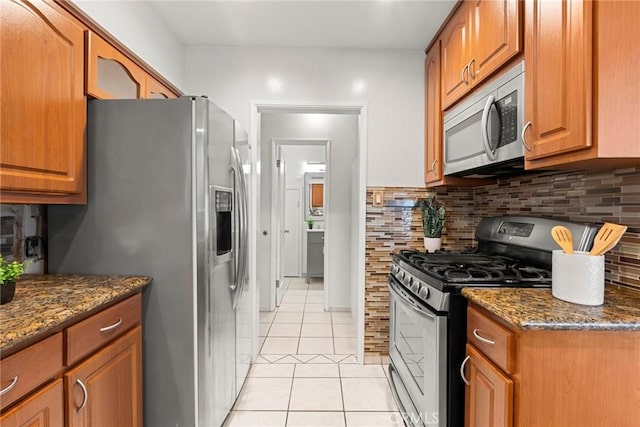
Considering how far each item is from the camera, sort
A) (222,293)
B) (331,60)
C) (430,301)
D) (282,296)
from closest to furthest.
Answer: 1. (430,301)
2. (222,293)
3. (331,60)
4. (282,296)

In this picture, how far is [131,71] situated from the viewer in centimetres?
183

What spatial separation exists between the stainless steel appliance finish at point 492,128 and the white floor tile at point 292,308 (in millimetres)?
2572

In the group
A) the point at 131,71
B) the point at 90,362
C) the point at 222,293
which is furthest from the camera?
the point at 131,71

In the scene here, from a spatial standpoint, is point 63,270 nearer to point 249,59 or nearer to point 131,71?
point 131,71

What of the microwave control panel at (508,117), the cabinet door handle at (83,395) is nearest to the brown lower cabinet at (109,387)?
the cabinet door handle at (83,395)

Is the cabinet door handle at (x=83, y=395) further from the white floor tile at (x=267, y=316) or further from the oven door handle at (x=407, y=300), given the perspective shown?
the white floor tile at (x=267, y=316)

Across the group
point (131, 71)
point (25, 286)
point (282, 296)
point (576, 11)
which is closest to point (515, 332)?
point (576, 11)

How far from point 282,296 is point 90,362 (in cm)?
335

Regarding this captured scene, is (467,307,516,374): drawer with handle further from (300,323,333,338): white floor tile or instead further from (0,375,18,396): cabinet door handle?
(300,323,333,338): white floor tile

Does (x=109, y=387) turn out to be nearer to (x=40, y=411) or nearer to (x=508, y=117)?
(x=40, y=411)

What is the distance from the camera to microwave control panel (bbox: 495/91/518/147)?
1393 millimetres

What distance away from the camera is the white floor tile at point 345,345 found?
273cm

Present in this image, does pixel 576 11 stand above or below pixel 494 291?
above

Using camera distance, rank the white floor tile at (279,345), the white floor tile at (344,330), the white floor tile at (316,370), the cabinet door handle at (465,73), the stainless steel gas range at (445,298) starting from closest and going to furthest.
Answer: the stainless steel gas range at (445,298)
the cabinet door handle at (465,73)
the white floor tile at (316,370)
the white floor tile at (279,345)
the white floor tile at (344,330)
